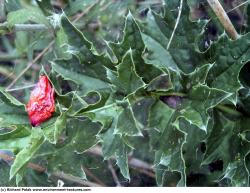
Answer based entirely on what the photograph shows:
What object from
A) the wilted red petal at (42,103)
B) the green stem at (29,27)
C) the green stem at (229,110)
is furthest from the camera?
the green stem at (29,27)

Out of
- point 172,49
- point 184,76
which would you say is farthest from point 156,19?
point 184,76

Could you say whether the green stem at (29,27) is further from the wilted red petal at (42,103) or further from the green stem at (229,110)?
the green stem at (229,110)

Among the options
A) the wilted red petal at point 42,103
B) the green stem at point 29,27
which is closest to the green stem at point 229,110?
the wilted red petal at point 42,103

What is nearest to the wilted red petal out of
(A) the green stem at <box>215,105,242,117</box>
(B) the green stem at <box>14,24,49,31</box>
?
(B) the green stem at <box>14,24,49,31</box>

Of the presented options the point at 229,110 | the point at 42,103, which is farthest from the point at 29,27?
the point at 229,110

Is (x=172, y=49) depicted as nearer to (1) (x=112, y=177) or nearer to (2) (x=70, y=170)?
(2) (x=70, y=170)

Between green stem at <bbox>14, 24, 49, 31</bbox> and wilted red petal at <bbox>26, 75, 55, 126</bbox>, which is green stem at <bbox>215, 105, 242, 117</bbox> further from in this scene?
green stem at <bbox>14, 24, 49, 31</bbox>

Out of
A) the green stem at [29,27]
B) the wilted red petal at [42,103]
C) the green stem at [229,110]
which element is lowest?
the green stem at [229,110]

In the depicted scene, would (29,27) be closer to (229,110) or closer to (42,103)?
(42,103)

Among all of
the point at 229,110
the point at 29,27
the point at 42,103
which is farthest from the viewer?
the point at 29,27
